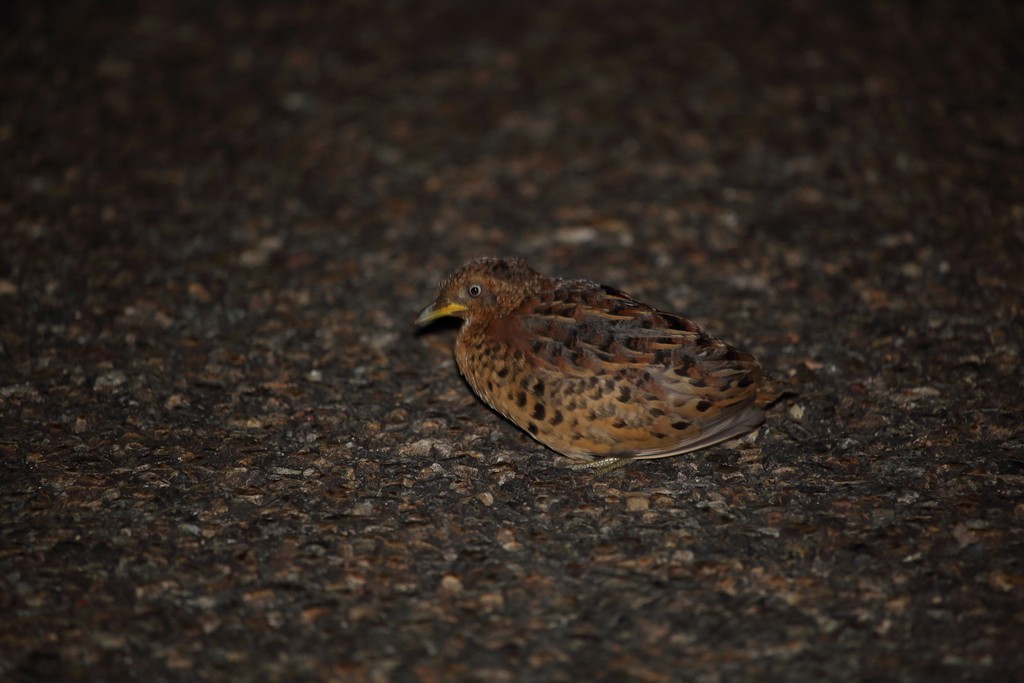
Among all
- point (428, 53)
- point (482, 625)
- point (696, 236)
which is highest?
point (428, 53)

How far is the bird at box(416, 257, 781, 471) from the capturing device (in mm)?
4555

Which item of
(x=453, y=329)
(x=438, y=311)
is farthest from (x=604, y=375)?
(x=453, y=329)

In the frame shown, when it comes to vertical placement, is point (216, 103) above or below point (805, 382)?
above

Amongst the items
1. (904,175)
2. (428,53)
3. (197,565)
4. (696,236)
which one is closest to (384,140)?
(428,53)

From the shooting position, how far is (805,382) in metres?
5.44

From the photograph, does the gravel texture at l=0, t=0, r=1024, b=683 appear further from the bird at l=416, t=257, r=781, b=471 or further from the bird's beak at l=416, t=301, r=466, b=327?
the bird's beak at l=416, t=301, r=466, b=327

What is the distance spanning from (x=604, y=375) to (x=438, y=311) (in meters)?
1.13

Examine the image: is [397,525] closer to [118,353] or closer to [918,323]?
[118,353]

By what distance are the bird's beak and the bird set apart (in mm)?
232

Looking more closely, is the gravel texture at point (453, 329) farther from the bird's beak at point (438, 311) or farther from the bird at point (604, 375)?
the bird's beak at point (438, 311)

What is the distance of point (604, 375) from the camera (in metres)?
4.57

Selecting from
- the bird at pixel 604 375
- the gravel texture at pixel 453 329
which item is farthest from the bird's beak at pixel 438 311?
the gravel texture at pixel 453 329

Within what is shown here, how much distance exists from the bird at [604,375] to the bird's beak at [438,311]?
232 millimetres

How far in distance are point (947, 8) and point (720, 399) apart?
19.9 ft
